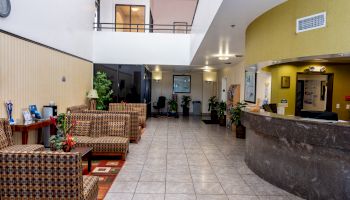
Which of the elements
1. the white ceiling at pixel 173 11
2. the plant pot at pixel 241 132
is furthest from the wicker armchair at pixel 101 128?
the white ceiling at pixel 173 11

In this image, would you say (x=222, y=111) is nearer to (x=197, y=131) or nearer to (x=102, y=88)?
(x=197, y=131)

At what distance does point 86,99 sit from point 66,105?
6.31ft

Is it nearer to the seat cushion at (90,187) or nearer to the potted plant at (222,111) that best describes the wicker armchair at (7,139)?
the seat cushion at (90,187)

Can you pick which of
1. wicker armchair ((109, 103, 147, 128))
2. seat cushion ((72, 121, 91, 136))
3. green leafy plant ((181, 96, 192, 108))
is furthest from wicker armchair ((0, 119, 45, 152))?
green leafy plant ((181, 96, 192, 108))

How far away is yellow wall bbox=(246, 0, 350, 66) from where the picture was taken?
3.39 meters

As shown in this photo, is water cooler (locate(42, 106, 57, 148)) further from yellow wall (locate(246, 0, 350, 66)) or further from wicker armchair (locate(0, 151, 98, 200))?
yellow wall (locate(246, 0, 350, 66))

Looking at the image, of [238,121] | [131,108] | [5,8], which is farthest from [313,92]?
[5,8]

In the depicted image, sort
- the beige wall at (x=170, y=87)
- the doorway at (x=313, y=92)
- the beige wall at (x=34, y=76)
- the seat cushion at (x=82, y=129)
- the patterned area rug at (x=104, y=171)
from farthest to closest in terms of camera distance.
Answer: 1. the beige wall at (x=170, y=87)
2. the doorway at (x=313, y=92)
3. the seat cushion at (x=82, y=129)
4. the beige wall at (x=34, y=76)
5. the patterned area rug at (x=104, y=171)

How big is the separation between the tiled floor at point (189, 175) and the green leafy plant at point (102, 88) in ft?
11.8

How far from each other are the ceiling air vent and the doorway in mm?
3228

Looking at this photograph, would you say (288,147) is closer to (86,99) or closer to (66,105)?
(66,105)

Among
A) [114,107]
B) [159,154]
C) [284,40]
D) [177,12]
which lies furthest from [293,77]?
[177,12]

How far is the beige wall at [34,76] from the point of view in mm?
4848

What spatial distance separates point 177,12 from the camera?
630 inches
